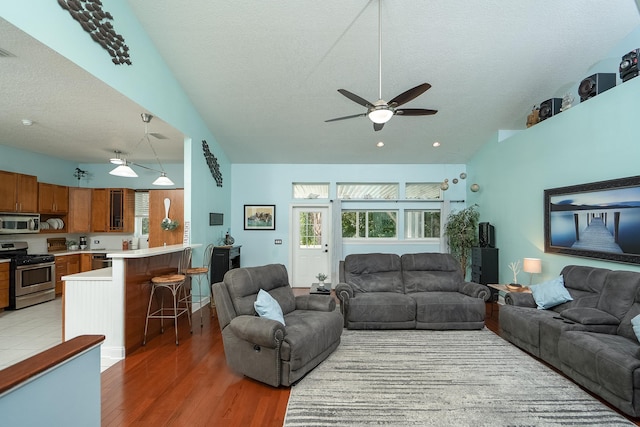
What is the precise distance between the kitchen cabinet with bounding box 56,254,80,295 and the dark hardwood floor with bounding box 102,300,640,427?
363 centimetres

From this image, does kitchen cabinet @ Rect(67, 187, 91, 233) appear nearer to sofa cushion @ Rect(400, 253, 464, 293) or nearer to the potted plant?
sofa cushion @ Rect(400, 253, 464, 293)

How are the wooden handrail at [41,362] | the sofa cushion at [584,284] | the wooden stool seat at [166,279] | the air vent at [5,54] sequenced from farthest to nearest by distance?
the wooden stool seat at [166,279]
the sofa cushion at [584,284]
the air vent at [5,54]
the wooden handrail at [41,362]

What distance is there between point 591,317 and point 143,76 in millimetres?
5411

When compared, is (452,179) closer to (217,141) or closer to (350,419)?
(217,141)

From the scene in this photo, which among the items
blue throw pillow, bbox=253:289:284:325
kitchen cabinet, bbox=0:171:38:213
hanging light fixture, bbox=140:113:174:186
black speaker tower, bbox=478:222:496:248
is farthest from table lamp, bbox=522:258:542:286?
kitchen cabinet, bbox=0:171:38:213

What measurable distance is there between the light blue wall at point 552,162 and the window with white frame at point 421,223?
41.6 inches

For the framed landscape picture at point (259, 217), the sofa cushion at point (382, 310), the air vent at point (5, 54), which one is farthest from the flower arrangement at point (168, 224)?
the sofa cushion at point (382, 310)

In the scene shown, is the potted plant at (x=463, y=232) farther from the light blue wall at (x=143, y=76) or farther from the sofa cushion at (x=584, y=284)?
the light blue wall at (x=143, y=76)

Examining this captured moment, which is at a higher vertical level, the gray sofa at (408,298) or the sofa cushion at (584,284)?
the sofa cushion at (584,284)

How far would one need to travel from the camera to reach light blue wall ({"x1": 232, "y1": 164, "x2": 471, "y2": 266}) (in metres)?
7.03

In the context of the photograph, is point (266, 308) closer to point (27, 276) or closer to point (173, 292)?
point (173, 292)

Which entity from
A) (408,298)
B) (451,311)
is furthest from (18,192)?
(451,311)

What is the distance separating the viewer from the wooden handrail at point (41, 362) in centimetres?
103

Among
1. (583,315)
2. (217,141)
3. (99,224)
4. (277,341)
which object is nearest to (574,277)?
(583,315)
